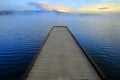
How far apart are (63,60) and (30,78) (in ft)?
14.5

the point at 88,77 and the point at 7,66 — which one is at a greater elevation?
the point at 88,77

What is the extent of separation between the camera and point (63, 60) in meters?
16.1

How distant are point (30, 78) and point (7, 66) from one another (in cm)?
653

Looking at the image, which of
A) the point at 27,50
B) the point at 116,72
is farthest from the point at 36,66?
the point at 27,50

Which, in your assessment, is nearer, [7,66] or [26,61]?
[7,66]

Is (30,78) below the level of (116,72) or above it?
above

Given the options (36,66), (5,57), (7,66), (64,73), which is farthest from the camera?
(5,57)

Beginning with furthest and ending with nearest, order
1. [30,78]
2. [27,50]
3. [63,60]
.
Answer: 1. [27,50]
2. [63,60]
3. [30,78]

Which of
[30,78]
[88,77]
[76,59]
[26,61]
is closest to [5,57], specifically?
[26,61]

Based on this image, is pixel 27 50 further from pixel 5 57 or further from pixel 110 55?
pixel 110 55

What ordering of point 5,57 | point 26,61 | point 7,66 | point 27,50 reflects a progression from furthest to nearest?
point 27,50, point 5,57, point 26,61, point 7,66

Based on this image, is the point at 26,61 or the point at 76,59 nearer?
the point at 76,59

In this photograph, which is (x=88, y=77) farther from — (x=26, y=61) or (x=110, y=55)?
(x=110, y=55)

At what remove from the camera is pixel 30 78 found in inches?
480
